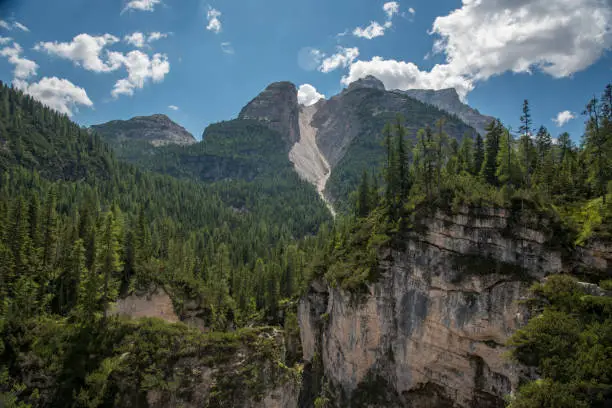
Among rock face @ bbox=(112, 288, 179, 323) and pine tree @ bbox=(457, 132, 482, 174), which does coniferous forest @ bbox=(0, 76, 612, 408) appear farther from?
rock face @ bbox=(112, 288, 179, 323)

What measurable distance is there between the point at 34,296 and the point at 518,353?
52.3 m

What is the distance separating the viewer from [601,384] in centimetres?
1736

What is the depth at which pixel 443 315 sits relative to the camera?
3647 centimetres

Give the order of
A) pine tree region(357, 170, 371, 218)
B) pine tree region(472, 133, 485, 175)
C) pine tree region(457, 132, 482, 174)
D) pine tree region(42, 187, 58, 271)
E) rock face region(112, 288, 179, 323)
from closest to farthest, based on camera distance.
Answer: pine tree region(42, 187, 58, 271) → pine tree region(472, 133, 485, 175) → pine tree region(457, 132, 482, 174) → rock face region(112, 288, 179, 323) → pine tree region(357, 170, 371, 218)

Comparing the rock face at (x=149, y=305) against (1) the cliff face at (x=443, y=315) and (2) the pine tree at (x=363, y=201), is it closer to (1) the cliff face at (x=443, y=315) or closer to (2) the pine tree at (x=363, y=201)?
(1) the cliff face at (x=443, y=315)

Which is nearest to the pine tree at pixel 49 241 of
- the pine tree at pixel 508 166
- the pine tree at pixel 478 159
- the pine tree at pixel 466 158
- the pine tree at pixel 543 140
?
the pine tree at pixel 466 158

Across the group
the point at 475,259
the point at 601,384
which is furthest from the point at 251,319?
the point at 601,384

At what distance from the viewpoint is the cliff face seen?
3294 centimetres

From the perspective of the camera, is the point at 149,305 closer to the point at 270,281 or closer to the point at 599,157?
the point at 270,281

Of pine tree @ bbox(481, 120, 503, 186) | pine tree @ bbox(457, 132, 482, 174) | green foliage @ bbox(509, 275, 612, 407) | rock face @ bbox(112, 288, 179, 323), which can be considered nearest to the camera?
green foliage @ bbox(509, 275, 612, 407)

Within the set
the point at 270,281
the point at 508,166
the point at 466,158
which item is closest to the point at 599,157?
the point at 508,166

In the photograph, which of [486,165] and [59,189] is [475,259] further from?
[59,189]

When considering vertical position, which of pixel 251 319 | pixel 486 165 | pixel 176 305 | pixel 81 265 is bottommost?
pixel 251 319

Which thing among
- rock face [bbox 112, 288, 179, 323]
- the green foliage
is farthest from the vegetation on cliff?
rock face [bbox 112, 288, 179, 323]
